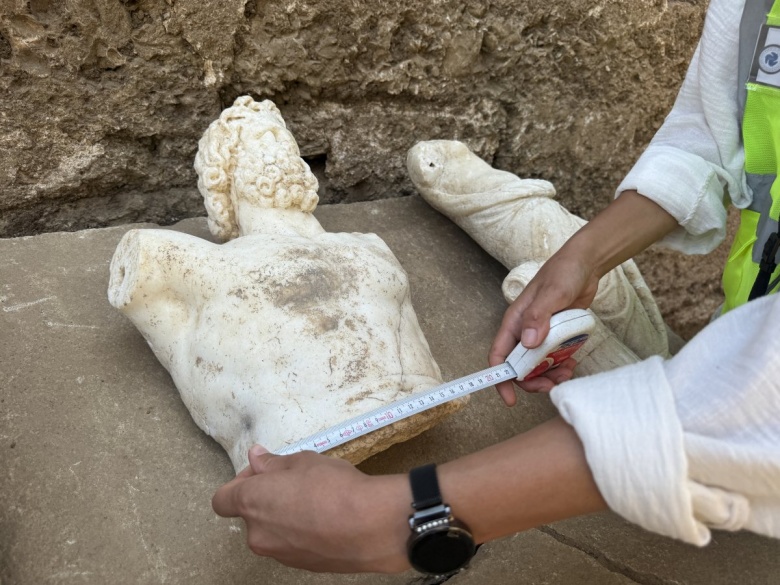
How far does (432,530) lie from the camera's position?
44.8 inches

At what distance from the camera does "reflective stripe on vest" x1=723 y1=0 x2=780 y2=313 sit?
1.84m

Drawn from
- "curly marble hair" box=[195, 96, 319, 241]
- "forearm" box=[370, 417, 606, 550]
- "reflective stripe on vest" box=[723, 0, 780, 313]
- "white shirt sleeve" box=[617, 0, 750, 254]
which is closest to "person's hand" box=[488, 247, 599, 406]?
"white shirt sleeve" box=[617, 0, 750, 254]

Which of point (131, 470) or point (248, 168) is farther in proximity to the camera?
point (248, 168)

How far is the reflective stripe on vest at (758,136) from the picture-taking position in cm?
184

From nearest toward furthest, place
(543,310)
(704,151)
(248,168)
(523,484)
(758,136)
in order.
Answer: (523,484), (543,310), (758,136), (704,151), (248,168)

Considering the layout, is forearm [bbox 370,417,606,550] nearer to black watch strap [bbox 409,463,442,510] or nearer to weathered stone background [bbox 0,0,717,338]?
black watch strap [bbox 409,463,442,510]

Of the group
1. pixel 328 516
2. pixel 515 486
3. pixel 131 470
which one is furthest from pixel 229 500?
pixel 131 470

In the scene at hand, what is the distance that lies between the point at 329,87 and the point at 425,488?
2069 millimetres

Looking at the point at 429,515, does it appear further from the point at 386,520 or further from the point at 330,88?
the point at 330,88

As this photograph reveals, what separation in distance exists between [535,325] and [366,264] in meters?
0.53

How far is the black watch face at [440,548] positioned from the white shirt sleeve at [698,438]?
0.24 m

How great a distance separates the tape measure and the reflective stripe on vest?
0.55 metres

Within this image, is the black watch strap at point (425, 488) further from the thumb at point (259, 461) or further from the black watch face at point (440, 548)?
the thumb at point (259, 461)

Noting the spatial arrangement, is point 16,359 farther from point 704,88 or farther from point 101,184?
point 704,88
